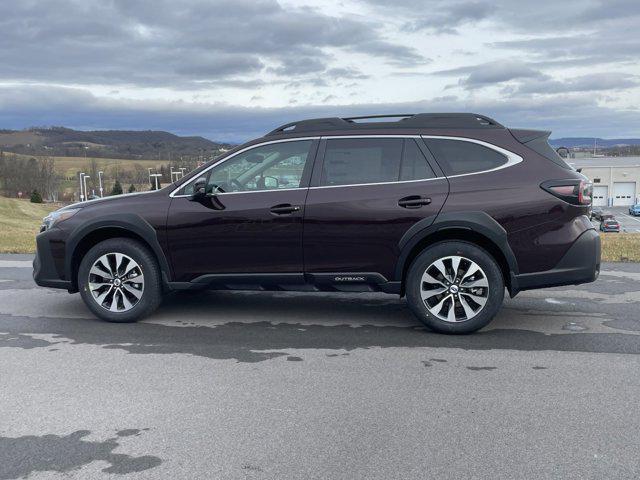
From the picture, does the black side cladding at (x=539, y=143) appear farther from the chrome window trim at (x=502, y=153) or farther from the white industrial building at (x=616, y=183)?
the white industrial building at (x=616, y=183)

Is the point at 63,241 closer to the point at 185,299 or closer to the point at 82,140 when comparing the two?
the point at 185,299

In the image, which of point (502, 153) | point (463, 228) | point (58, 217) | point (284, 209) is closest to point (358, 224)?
point (284, 209)

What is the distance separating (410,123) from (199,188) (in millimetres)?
2069

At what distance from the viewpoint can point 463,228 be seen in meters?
5.49

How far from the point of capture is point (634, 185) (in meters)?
91.9

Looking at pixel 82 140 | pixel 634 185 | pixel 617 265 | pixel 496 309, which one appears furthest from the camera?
pixel 82 140

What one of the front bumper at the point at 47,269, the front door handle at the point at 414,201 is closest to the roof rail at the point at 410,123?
the front door handle at the point at 414,201

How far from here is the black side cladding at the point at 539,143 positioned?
5609 mm

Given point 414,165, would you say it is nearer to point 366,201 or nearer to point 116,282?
point 366,201

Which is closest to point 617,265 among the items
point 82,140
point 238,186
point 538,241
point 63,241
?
point 538,241

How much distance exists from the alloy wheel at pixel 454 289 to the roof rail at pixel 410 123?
128cm

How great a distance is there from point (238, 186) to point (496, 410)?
322 cm

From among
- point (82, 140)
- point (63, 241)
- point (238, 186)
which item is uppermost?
point (82, 140)

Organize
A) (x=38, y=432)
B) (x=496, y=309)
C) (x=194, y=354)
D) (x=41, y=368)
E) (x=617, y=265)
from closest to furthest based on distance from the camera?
(x=38, y=432), (x=41, y=368), (x=194, y=354), (x=496, y=309), (x=617, y=265)
